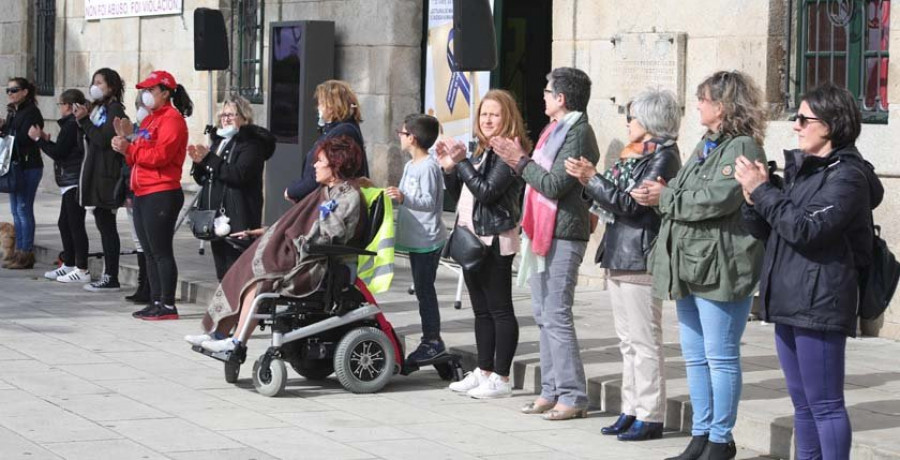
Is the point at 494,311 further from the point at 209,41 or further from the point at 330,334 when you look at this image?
the point at 209,41

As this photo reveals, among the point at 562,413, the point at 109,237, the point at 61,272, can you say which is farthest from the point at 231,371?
the point at 61,272

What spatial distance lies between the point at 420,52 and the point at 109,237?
4619mm

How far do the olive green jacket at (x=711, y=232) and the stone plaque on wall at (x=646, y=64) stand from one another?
5.37 meters

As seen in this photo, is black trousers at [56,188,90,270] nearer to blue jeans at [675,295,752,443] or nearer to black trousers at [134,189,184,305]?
black trousers at [134,189,184,305]

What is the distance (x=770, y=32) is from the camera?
1134cm

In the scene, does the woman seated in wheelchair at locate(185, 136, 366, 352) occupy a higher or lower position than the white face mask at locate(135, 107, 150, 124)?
lower

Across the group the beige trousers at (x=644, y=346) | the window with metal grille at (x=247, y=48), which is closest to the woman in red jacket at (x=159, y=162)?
the beige trousers at (x=644, y=346)

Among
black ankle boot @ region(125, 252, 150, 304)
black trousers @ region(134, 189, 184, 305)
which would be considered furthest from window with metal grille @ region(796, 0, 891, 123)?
black ankle boot @ region(125, 252, 150, 304)

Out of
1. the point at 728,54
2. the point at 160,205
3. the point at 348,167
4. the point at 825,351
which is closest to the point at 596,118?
the point at 728,54

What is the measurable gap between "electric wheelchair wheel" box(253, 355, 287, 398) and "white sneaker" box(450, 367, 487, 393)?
3.12 ft

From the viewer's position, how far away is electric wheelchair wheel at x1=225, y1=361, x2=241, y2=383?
8664mm

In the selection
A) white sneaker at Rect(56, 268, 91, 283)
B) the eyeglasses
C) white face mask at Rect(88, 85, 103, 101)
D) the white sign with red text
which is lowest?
white sneaker at Rect(56, 268, 91, 283)

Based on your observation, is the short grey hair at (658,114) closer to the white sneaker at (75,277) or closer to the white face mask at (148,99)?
the white face mask at (148,99)

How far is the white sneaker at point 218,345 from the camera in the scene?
8.57m
